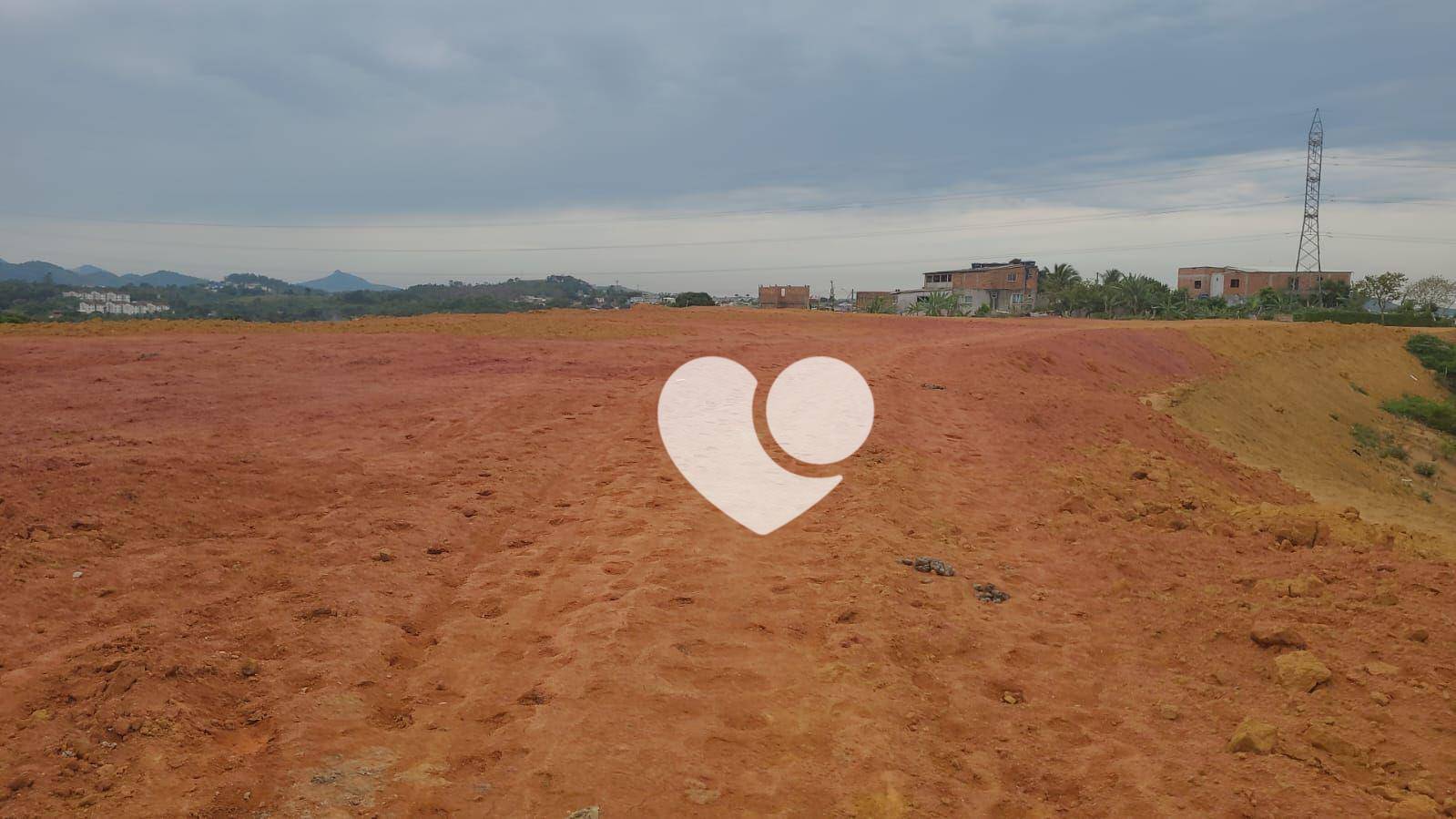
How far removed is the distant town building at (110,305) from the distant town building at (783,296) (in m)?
46.3

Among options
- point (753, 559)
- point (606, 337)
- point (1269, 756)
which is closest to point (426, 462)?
point (753, 559)

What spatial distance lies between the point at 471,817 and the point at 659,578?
264cm

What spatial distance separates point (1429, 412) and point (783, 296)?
54.6 m

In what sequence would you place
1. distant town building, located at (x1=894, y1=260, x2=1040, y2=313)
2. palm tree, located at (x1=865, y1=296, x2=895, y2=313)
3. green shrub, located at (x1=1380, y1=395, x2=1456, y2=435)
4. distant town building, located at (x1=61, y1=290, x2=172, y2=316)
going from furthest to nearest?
distant town building, located at (x1=894, y1=260, x2=1040, y2=313)
palm tree, located at (x1=865, y1=296, x2=895, y2=313)
distant town building, located at (x1=61, y1=290, x2=172, y2=316)
green shrub, located at (x1=1380, y1=395, x2=1456, y2=435)

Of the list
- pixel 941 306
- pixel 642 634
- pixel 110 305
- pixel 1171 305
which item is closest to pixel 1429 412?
pixel 642 634

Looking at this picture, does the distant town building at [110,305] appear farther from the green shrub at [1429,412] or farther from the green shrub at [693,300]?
the green shrub at [1429,412]

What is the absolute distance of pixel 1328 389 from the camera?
26594 millimetres

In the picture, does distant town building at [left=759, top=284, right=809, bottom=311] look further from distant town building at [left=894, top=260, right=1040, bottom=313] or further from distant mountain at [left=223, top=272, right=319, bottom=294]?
distant mountain at [left=223, top=272, right=319, bottom=294]

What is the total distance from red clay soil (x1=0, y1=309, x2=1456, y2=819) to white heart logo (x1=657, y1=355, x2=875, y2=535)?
12.6 inches

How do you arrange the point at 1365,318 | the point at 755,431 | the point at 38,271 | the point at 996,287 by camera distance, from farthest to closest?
1. the point at 38,271
2. the point at 996,287
3. the point at 1365,318
4. the point at 755,431

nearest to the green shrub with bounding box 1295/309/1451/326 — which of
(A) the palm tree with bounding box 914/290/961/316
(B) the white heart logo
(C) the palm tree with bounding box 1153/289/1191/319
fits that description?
(C) the palm tree with bounding box 1153/289/1191/319

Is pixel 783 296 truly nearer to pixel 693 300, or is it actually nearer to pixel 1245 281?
pixel 693 300

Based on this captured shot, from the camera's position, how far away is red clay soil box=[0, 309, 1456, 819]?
3.92 meters

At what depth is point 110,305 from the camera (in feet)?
196
